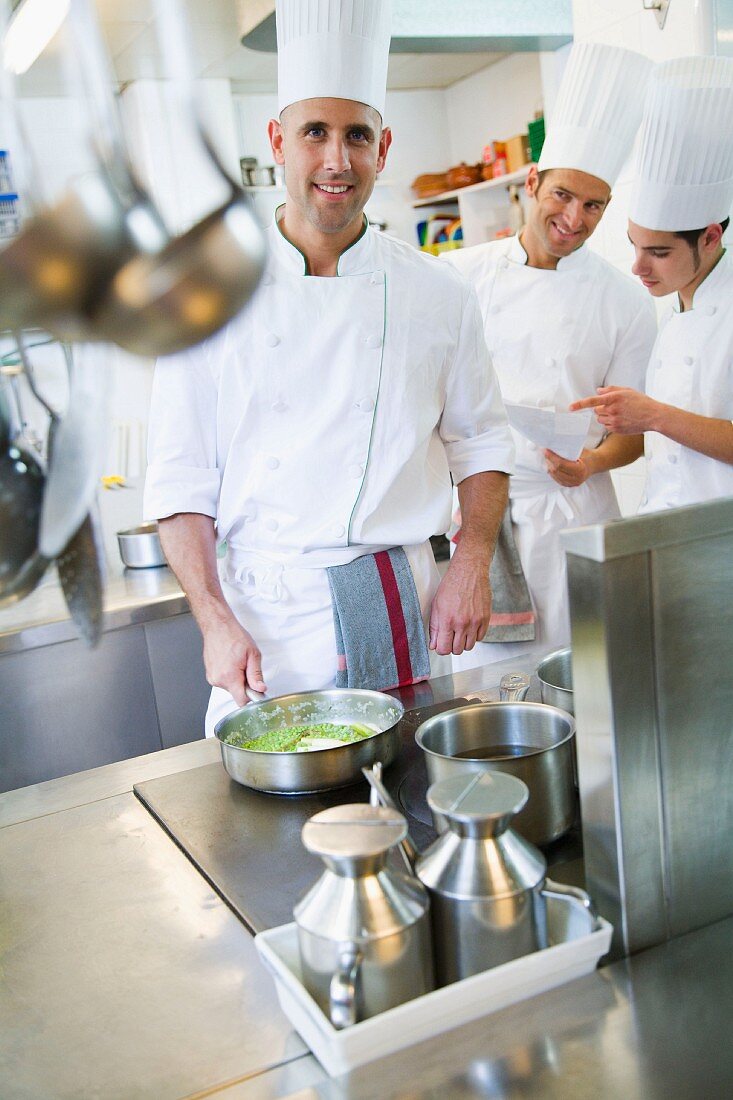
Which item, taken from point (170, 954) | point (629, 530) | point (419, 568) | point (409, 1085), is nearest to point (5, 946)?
point (170, 954)

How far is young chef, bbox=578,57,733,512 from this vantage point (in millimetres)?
2258

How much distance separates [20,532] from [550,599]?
6.45 ft

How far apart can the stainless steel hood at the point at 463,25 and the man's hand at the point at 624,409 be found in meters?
1.93

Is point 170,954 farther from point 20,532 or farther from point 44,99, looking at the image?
point 44,99

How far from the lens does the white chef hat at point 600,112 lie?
7.95 feet

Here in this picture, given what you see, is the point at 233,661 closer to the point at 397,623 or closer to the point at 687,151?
the point at 397,623

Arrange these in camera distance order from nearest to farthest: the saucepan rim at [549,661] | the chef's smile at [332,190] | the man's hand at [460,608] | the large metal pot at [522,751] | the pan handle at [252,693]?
1. the large metal pot at [522,751]
2. the saucepan rim at [549,661]
3. the pan handle at [252,693]
4. the chef's smile at [332,190]
5. the man's hand at [460,608]

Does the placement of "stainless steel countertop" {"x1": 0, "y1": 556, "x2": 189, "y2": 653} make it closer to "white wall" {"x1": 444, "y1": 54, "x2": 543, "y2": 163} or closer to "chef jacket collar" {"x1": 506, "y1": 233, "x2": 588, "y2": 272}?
"chef jacket collar" {"x1": 506, "y1": 233, "x2": 588, "y2": 272}

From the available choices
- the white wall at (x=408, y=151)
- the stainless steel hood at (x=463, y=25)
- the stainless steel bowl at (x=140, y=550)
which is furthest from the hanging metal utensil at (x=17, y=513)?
the white wall at (x=408, y=151)

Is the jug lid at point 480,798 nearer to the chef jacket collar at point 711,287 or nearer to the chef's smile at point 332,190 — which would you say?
the chef's smile at point 332,190

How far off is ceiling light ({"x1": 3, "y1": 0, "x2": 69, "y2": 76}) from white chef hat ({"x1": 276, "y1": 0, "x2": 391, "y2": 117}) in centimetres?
119

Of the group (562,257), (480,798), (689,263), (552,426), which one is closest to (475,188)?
(562,257)

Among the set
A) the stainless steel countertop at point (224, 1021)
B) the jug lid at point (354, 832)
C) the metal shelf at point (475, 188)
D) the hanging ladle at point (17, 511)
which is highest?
the metal shelf at point (475, 188)

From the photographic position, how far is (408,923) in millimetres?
776
